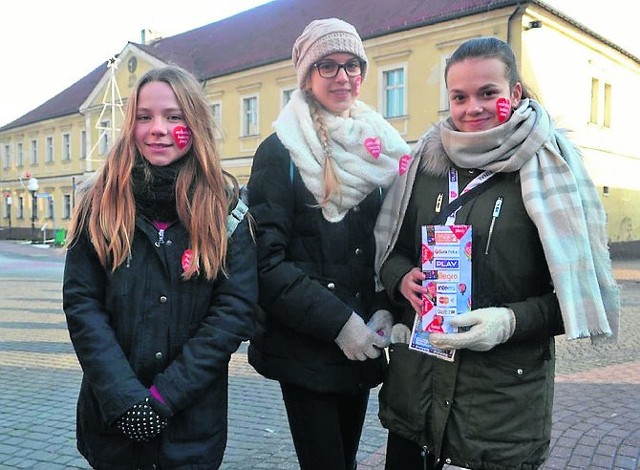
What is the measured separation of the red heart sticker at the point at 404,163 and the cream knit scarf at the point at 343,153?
0.04m

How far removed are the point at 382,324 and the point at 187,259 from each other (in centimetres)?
76

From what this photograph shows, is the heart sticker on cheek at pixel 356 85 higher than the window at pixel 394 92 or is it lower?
lower

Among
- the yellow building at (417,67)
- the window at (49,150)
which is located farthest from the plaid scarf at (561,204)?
the window at (49,150)

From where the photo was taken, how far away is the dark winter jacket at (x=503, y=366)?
200 cm

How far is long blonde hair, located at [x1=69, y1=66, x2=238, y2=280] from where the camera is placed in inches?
82.7

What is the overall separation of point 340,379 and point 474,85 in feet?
3.82

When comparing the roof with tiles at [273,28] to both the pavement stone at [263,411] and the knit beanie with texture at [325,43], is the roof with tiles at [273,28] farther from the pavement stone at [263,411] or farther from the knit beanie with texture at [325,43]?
the knit beanie with texture at [325,43]

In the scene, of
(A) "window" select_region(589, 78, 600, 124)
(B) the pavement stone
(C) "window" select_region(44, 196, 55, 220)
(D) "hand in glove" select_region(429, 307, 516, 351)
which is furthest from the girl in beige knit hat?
(C) "window" select_region(44, 196, 55, 220)

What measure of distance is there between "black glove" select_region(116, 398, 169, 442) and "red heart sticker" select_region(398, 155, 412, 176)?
1.23 m

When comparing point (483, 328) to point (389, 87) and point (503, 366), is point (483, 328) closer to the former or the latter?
point (503, 366)

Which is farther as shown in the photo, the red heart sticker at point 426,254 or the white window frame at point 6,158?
the white window frame at point 6,158

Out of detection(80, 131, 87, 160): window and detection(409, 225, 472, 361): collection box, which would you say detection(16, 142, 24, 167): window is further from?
detection(409, 225, 472, 361): collection box

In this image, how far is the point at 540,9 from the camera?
2031 centimetres

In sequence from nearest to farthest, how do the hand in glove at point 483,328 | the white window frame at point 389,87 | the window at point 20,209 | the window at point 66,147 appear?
the hand in glove at point 483,328 → the white window frame at point 389,87 → the window at point 66,147 → the window at point 20,209
